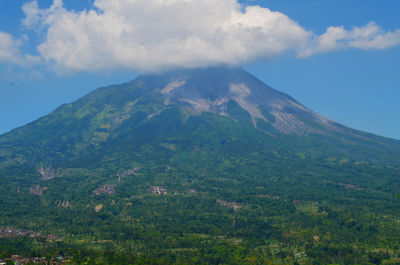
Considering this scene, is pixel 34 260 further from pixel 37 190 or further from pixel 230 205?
pixel 37 190

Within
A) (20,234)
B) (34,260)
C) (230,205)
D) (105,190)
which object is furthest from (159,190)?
(34,260)

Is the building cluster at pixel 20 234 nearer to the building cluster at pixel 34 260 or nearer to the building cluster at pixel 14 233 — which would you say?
the building cluster at pixel 14 233

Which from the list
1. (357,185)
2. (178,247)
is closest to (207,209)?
(178,247)

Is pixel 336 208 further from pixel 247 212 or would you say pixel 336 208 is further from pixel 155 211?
pixel 155 211

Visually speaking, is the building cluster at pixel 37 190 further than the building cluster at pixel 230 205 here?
Yes

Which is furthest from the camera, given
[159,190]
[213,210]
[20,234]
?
[159,190]

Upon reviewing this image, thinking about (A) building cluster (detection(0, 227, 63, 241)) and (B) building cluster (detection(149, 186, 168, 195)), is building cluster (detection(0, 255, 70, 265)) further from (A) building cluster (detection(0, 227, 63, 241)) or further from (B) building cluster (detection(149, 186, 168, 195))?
(B) building cluster (detection(149, 186, 168, 195))

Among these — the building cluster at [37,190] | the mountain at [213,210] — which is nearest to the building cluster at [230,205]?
the mountain at [213,210]

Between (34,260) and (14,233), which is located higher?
(34,260)

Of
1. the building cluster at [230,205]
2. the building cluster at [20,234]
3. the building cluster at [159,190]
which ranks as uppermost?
the building cluster at [159,190]

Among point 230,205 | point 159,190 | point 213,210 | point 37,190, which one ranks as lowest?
point 213,210

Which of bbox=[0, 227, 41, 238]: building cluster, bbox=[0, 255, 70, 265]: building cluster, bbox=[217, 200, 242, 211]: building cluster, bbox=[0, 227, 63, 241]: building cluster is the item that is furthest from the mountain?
bbox=[0, 227, 41, 238]: building cluster
